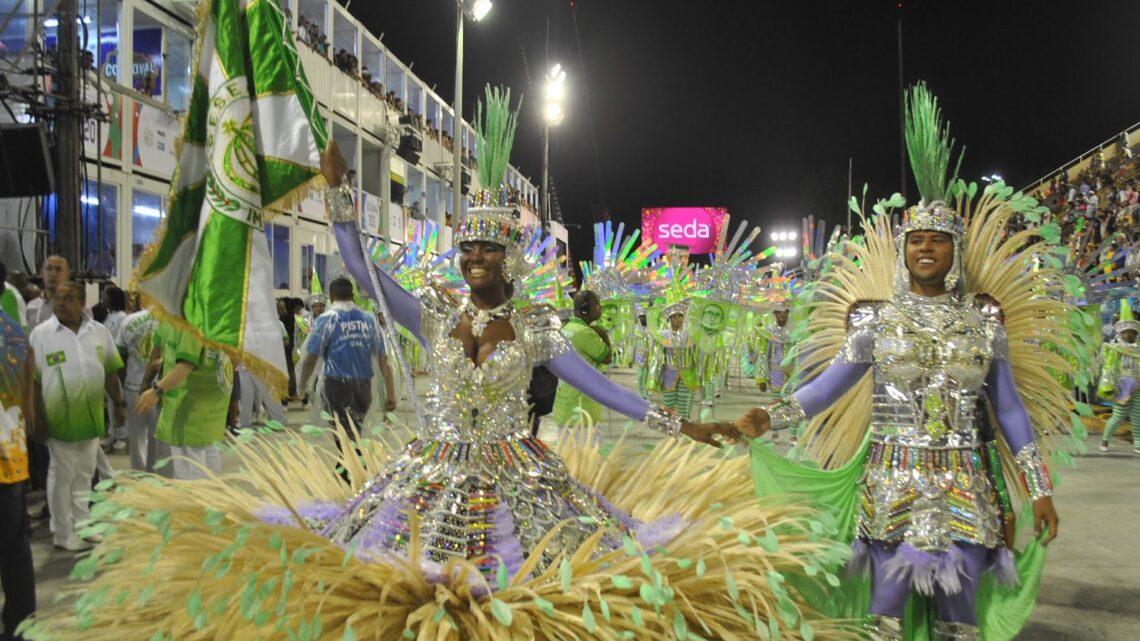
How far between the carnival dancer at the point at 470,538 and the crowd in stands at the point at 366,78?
41.4 feet

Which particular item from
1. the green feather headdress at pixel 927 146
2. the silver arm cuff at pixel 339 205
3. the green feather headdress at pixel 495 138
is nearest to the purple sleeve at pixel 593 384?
the green feather headdress at pixel 495 138

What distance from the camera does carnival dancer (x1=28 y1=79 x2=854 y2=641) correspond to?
7.04ft

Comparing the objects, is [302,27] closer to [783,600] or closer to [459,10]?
[459,10]

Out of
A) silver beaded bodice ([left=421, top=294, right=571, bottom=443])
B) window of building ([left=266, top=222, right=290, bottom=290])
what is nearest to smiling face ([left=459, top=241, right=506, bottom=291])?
silver beaded bodice ([left=421, top=294, right=571, bottom=443])

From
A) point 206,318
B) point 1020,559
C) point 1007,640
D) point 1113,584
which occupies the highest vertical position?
point 206,318

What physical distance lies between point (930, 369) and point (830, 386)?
38cm

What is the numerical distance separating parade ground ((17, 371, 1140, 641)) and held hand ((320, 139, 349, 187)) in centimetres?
264

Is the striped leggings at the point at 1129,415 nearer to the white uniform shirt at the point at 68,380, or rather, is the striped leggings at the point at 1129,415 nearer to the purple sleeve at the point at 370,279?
the purple sleeve at the point at 370,279

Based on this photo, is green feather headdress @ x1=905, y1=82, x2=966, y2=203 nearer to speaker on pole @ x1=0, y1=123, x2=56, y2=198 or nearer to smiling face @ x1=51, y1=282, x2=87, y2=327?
smiling face @ x1=51, y1=282, x2=87, y2=327

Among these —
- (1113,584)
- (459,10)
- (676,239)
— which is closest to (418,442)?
(1113,584)

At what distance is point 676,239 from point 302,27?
2581 centimetres

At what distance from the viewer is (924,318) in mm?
3088

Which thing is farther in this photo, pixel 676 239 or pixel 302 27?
pixel 676 239

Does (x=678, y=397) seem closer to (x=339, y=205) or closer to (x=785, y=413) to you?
(x=785, y=413)
